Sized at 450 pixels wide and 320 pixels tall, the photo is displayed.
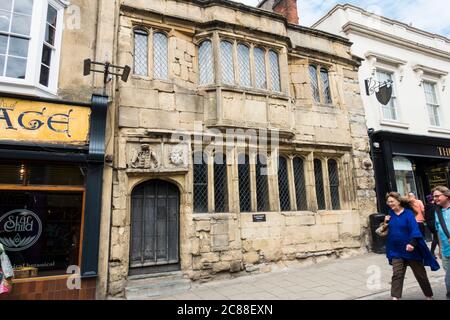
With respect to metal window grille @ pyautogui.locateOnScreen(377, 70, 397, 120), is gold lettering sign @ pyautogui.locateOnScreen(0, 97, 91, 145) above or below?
below

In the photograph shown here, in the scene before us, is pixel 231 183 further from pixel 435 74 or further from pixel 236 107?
pixel 435 74

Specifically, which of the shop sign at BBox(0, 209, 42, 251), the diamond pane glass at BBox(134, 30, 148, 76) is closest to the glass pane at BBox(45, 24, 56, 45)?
the diamond pane glass at BBox(134, 30, 148, 76)

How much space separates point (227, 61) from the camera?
715 cm

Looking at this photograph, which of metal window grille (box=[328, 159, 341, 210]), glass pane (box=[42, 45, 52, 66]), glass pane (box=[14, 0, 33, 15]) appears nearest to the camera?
glass pane (box=[14, 0, 33, 15])

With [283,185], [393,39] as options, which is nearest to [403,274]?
[283,185]

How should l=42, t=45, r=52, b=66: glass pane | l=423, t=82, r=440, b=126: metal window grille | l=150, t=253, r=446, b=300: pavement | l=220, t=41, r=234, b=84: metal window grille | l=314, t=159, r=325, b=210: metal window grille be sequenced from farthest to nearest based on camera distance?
l=423, t=82, r=440, b=126: metal window grille < l=314, t=159, r=325, b=210: metal window grille < l=220, t=41, r=234, b=84: metal window grille < l=42, t=45, r=52, b=66: glass pane < l=150, t=253, r=446, b=300: pavement

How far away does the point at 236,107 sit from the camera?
22.5ft

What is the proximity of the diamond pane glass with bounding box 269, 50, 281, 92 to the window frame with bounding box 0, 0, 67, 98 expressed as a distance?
16.5 feet

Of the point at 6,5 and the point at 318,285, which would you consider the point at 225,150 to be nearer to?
the point at 318,285

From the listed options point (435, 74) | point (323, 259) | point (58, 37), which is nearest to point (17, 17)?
point (58, 37)

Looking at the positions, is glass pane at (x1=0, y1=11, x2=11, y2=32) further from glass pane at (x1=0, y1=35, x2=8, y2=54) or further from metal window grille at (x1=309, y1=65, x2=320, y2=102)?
metal window grille at (x1=309, y1=65, x2=320, y2=102)

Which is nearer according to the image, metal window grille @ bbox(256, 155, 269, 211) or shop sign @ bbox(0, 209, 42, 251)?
shop sign @ bbox(0, 209, 42, 251)

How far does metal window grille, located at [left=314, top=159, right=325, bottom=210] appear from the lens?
25.9ft

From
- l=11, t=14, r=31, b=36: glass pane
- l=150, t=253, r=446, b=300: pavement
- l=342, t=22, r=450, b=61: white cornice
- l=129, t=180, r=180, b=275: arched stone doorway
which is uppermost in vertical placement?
l=342, t=22, r=450, b=61: white cornice
